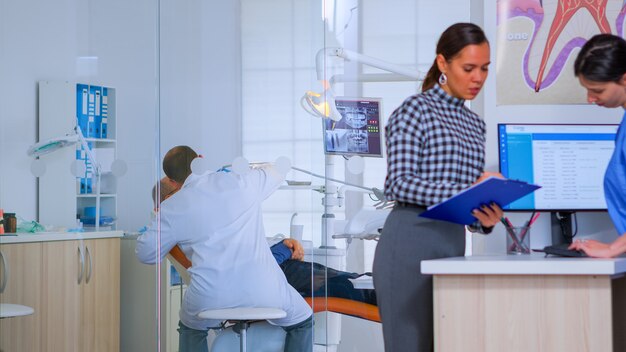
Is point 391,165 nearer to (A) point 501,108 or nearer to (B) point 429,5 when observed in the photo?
(A) point 501,108

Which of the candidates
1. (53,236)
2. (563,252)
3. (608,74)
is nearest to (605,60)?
(608,74)

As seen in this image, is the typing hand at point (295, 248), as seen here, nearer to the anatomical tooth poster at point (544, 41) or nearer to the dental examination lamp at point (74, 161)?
the dental examination lamp at point (74, 161)

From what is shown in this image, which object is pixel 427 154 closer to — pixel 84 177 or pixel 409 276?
pixel 409 276

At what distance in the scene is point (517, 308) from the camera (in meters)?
2.00

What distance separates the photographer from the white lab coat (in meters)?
3.58

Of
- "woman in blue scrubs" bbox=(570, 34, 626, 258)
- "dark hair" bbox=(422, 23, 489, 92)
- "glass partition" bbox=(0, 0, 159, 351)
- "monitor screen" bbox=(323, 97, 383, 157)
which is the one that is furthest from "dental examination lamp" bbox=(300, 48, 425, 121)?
"woman in blue scrubs" bbox=(570, 34, 626, 258)

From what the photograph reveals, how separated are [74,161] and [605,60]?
7.64ft

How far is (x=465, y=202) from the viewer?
2098 millimetres

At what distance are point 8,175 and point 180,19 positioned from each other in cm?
98

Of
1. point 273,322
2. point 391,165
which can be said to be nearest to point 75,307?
point 273,322

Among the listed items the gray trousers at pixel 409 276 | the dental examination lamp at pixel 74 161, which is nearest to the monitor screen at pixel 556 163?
the gray trousers at pixel 409 276

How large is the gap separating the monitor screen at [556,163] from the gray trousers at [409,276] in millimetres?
851

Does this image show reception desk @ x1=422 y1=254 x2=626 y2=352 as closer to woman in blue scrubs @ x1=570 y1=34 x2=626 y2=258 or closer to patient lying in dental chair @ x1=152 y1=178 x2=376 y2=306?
woman in blue scrubs @ x1=570 y1=34 x2=626 y2=258

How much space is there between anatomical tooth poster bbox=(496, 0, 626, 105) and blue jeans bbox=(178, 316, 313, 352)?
119 centimetres
